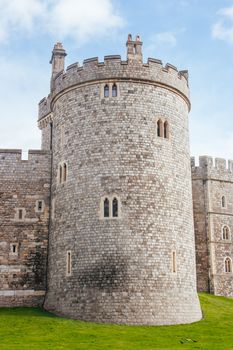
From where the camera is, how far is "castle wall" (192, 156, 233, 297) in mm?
34594

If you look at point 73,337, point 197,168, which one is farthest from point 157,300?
point 197,168

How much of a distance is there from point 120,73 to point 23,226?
29.1ft

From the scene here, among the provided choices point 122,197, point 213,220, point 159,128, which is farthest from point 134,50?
point 213,220

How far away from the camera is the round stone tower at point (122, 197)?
21703mm

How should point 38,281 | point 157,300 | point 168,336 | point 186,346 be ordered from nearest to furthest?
point 186,346 < point 168,336 < point 157,300 < point 38,281

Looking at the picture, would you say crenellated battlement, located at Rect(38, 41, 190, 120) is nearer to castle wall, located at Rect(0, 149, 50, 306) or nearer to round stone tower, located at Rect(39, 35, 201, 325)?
round stone tower, located at Rect(39, 35, 201, 325)

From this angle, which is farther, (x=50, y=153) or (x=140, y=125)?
(x=50, y=153)

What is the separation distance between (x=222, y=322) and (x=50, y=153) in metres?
11.8

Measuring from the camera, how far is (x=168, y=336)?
766 inches

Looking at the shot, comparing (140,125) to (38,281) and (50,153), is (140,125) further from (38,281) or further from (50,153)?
(38,281)

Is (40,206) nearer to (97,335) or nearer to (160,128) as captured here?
(160,128)

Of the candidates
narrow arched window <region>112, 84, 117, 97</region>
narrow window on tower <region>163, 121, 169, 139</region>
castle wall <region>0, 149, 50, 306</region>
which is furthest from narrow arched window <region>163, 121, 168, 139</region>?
castle wall <region>0, 149, 50, 306</region>

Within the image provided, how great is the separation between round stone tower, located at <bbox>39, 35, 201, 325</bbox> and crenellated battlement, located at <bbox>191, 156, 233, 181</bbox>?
10818 millimetres

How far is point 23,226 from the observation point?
25688 mm
